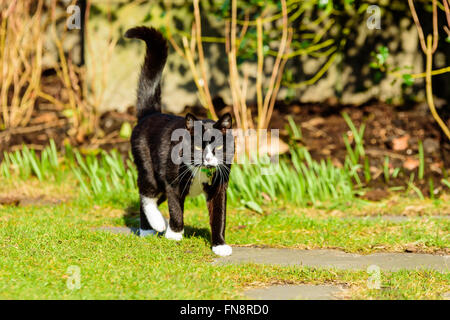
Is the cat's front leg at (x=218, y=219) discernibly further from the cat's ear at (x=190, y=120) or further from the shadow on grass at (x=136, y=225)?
the cat's ear at (x=190, y=120)

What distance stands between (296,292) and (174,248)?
3.98 feet

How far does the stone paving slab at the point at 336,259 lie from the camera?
12.9ft

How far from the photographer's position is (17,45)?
7418 mm

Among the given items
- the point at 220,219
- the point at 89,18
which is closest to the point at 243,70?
the point at 89,18

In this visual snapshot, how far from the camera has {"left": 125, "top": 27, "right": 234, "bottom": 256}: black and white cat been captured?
14.0ft

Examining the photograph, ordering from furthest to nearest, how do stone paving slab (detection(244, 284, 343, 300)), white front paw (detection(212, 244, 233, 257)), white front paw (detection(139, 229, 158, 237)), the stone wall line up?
the stone wall
white front paw (detection(139, 229, 158, 237))
white front paw (detection(212, 244, 233, 257))
stone paving slab (detection(244, 284, 343, 300))

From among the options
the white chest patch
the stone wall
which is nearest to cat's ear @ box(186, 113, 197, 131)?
the white chest patch

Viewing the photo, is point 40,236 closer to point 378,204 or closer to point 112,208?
point 112,208

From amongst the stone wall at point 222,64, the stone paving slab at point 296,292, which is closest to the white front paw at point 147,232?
the stone paving slab at point 296,292

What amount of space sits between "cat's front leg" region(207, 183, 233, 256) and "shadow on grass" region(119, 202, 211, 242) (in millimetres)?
281

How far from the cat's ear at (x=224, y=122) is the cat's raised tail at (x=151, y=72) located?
40.3 inches

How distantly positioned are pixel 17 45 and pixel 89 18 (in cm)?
98

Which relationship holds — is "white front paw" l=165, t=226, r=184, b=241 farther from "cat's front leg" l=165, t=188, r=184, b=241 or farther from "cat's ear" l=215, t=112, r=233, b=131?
"cat's ear" l=215, t=112, r=233, b=131

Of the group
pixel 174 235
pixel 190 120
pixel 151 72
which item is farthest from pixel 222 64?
pixel 174 235
